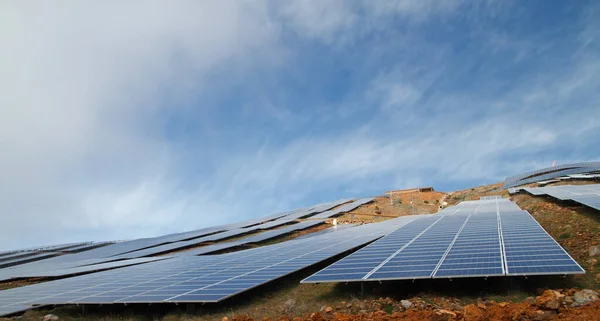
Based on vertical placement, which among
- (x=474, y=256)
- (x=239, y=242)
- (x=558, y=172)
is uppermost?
(x=558, y=172)

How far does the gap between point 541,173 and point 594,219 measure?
6325 cm

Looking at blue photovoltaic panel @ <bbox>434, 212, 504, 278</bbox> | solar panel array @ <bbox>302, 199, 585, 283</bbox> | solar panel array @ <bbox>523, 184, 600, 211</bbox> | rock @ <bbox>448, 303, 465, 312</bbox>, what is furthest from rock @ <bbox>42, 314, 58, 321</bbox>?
solar panel array @ <bbox>523, 184, 600, 211</bbox>

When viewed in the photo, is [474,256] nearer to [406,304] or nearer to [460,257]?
[460,257]

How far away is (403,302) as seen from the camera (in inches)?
446

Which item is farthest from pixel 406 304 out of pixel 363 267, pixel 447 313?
pixel 363 267

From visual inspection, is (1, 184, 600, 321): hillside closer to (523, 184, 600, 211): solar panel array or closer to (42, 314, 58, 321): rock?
(42, 314, 58, 321): rock

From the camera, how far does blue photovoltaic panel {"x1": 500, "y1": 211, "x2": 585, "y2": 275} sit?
11000 millimetres

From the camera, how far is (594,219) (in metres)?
21.2

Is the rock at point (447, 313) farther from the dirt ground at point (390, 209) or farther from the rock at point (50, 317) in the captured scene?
the dirt ground at point (390, 209)

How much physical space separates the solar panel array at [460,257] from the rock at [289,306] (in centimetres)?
104

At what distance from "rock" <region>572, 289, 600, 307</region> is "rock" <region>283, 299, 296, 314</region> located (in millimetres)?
7939

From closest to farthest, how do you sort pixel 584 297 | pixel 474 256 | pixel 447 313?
1. pixel 447 313
2. pixel 584 297
3. pixel 474 256

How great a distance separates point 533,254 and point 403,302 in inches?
212

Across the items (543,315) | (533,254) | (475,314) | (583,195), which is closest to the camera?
(543,315)
